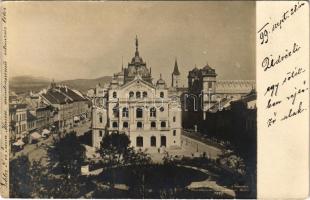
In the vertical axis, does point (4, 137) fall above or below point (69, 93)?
below

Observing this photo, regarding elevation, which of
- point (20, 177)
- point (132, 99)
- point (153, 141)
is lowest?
point (20, 177)

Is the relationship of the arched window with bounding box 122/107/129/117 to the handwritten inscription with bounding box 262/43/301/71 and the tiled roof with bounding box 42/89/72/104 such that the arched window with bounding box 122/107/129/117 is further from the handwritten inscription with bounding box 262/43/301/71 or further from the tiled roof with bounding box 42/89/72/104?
the handwritten inscription with bounding box 262/43/301/71

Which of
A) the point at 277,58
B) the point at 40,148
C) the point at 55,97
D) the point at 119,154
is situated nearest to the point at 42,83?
the point at 55,97

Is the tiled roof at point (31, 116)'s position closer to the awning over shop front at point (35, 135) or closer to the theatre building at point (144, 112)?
the awning over shop front at point (35, 135)

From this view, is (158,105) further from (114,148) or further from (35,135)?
(35,135)

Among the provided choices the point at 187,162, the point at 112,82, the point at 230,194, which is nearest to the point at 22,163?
the point at 112,82

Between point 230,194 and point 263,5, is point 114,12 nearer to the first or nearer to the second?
point 263,5
